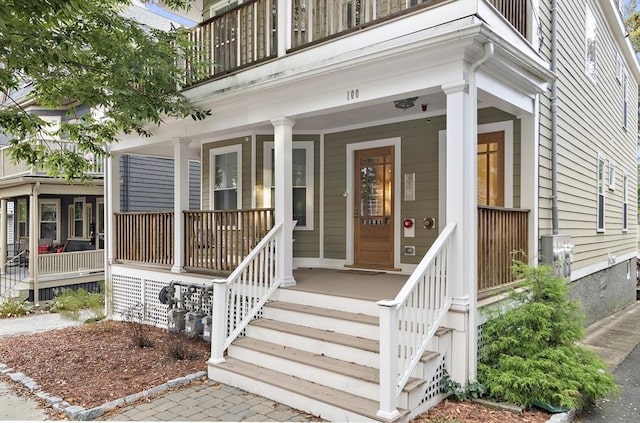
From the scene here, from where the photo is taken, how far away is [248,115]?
6.51 metres

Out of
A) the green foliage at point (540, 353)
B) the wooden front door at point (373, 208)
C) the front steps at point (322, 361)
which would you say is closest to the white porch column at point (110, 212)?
the front steps at point (322, 361)

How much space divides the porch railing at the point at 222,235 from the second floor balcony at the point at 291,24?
2.16 m

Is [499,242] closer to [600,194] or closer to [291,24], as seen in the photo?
[291,24]

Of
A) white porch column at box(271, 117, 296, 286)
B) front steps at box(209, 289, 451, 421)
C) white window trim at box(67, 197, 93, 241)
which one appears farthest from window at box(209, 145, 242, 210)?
white window trim at box(67, 197, 93, 241)

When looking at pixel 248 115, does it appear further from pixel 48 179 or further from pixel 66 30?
pixel 48 179

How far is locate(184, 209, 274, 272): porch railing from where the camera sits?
6.57 m

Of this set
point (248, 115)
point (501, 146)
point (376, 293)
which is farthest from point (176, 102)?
point (501, 146)

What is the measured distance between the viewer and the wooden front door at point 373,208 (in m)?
7.39

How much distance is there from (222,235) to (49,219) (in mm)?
13995

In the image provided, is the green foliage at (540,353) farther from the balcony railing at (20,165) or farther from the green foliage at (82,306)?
the balcony railing at (20,165)

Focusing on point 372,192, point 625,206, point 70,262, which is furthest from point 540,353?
point 70,262

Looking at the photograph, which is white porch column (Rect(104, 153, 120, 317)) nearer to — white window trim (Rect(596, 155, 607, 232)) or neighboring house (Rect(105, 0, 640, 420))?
neighboring house (Rect(105, 0, 640, 420))

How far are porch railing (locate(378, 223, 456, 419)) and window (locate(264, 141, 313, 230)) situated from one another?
3966mm

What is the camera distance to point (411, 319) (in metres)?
4.17
